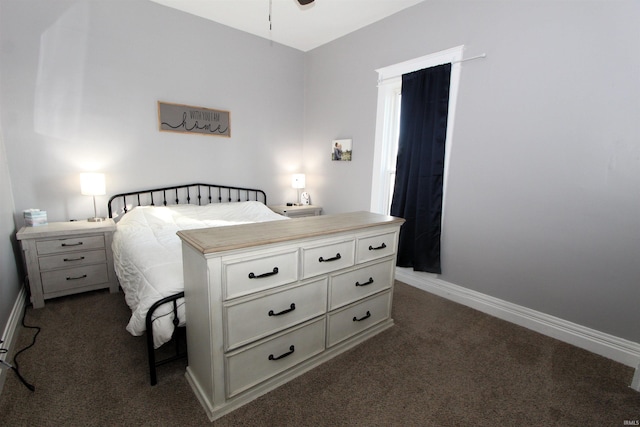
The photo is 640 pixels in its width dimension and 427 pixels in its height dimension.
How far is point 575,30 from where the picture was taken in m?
2.08

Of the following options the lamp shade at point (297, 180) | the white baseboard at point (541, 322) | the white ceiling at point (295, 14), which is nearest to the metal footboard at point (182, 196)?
the lamp shade at point (297, 180)

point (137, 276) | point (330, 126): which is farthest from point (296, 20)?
point (137, 276)

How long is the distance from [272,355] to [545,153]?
8.20 ft

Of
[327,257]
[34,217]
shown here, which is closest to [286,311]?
[327,257]

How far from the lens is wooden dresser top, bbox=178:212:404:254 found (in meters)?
1.40

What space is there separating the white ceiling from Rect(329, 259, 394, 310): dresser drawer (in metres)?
2.64

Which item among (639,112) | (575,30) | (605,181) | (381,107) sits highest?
(575,30)

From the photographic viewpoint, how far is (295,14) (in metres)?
3.30

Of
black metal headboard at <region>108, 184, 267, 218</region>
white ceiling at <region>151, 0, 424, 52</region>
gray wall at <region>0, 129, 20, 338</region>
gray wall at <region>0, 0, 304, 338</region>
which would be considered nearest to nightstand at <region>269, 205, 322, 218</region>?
black metal headboard at <region>108, 184, 267, 218</region>

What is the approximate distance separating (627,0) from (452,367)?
8.72ft

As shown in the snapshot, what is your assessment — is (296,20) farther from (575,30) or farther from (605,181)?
(605,181)

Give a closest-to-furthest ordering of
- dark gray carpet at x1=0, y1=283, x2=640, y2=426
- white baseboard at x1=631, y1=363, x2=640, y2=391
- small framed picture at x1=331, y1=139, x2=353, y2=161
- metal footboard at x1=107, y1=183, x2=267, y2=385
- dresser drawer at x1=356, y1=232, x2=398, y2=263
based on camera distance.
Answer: dark gray carpet at x1=0, y1=283, x2=640, y2=426 < white baseboard at x1=631, y1=363, x2=640, y2=391 < dresser drawer at x1=356, y1=232, x2=398, y2=263 < metal footboard at x1=107, y1=183, x2=267, y2=385 < small framed picture at x1=331, y1=139, x2=353, y2=161

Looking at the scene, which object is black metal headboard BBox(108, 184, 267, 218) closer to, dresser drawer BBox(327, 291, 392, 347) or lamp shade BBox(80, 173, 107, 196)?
lamp shade BBox(80, 173, 107, 196)

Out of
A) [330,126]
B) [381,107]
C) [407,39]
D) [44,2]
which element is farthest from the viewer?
[330,126]
